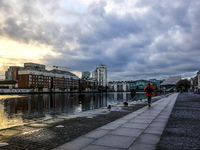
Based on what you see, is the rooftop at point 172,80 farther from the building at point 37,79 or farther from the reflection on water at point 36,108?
the reflection on water at point 36,108

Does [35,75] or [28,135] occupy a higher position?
[35,75]

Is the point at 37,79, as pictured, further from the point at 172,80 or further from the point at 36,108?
the point at 36,108

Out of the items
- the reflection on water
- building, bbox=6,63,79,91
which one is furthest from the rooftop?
the reflection on water

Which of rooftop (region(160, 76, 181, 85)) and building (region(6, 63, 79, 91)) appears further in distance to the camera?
rooftop (region(160, 76, 181, 85))

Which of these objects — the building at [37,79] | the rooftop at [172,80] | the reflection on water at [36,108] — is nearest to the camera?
the reflection on water at [36,108]

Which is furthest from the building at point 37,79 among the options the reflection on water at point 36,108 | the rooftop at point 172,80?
the rooftop at point 172,80

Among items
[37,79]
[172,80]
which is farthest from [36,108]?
[172,80]

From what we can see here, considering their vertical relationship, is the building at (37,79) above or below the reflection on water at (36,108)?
above

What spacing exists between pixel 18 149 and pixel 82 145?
2101 mm

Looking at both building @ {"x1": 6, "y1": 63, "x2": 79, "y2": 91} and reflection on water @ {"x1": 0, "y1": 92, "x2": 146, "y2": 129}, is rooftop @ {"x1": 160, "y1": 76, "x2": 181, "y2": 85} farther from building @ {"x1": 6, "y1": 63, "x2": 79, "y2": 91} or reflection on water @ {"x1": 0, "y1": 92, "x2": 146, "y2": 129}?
reflection on water @ {"x1": 0, "y1": 92, "x2": 146, "y2": 129}

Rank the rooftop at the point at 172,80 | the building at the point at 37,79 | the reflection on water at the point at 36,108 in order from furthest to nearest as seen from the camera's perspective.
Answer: the rooftop at the point at 172,80
the building at the point at 37,79
the reflection on water at the point at 36,108

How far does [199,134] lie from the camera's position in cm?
761

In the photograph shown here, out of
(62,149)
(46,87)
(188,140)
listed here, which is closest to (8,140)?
(62,149)

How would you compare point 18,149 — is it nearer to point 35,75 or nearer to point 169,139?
point 169,139
